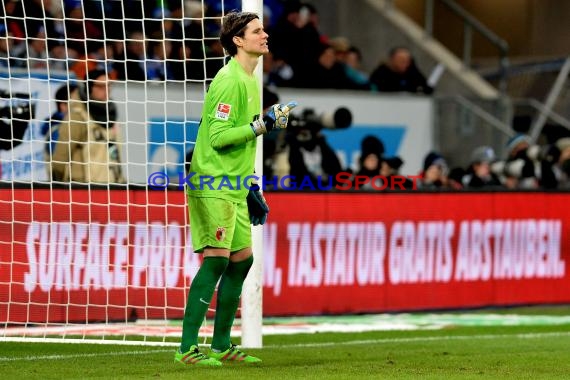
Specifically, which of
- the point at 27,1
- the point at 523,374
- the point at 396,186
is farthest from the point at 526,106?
the point at 523,374

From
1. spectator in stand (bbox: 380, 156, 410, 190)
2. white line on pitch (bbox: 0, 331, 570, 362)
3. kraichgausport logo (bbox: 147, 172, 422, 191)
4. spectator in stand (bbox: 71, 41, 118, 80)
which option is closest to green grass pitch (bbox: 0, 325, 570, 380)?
white line on pitch (bbox: 0, 331, 570, 362)

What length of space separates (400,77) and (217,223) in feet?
35.5

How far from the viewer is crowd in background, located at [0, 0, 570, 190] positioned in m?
12.7

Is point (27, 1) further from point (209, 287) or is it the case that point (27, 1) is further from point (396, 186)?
point (209, 287)

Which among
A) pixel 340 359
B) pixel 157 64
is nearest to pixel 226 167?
pixel 340 359

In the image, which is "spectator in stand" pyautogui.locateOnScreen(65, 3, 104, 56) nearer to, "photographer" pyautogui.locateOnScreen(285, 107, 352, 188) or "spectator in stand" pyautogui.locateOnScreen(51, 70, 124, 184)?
"spectator in stand" pyautogui.locateOnScreen(51, 70, 124, 184)

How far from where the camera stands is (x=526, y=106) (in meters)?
20.6

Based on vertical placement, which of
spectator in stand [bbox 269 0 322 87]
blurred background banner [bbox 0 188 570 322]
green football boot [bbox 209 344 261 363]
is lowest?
green football boot [bbox 209 344 261 363]

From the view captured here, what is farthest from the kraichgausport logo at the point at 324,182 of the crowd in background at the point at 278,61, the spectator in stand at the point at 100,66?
the spectator in stand at the point at 100,66

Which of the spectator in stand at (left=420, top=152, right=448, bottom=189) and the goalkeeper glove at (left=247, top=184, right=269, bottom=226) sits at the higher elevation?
the spectator in stand at (left=420, top=152, right=448, bottom=189)

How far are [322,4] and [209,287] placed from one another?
43.5 feet

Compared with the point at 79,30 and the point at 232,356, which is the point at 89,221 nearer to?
the point at 79,30

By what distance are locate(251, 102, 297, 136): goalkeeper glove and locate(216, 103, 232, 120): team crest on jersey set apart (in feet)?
0.57

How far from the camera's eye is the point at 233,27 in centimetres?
848
